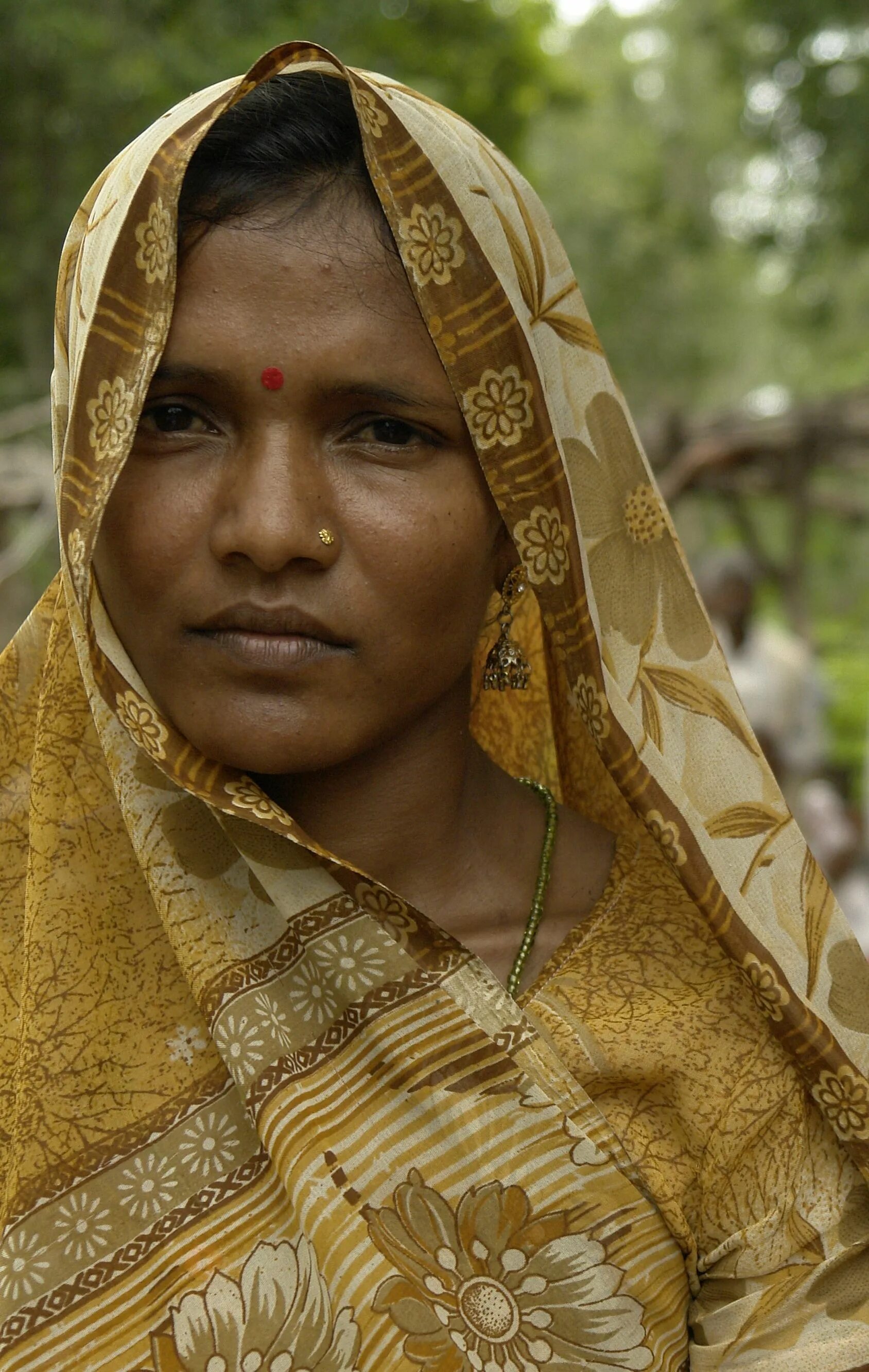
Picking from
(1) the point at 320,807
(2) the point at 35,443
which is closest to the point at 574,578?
(1) the point at 320,807

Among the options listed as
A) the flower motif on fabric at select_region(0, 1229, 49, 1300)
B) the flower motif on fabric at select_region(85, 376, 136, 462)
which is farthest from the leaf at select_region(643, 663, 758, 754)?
the flower motif on fabric at select_region(0, 1229, 49, 1300)

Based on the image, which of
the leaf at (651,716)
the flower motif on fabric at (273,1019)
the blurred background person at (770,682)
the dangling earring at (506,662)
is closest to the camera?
the flower motif on fabric at (273,1019)

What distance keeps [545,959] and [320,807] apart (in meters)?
0.33

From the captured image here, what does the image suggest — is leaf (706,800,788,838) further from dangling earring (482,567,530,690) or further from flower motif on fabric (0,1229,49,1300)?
flower motif on fabric (0,1229,49,1300)

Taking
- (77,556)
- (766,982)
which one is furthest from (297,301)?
(766,982)

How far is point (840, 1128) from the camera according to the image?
5.19 feet

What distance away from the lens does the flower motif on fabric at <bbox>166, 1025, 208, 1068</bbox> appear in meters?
1.60

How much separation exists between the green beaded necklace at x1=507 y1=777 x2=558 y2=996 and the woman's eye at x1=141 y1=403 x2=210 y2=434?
2.30 ft

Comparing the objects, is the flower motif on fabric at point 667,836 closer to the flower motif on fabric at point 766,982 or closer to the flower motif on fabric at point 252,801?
the flower motif on fabric at point 766,982

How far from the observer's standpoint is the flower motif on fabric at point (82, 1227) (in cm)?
150

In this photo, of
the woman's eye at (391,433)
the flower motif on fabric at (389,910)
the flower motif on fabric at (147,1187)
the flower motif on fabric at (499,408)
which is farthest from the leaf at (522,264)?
the flower motif on fabric at (147,1187)

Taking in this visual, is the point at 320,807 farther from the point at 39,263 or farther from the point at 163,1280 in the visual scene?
the point at 39,263

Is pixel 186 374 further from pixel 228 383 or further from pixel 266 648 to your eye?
pixel 266 648

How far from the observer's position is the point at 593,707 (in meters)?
1.63
